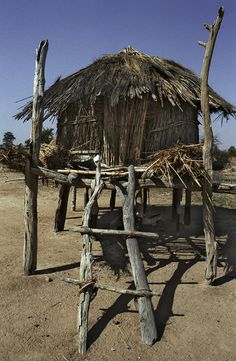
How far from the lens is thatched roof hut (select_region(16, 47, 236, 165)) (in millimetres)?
8281

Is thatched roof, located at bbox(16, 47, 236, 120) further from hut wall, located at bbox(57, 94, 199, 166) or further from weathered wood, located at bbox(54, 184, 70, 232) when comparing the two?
weathered wood, located at bbox(54, 184, 70, 232)

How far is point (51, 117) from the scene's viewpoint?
8523mm

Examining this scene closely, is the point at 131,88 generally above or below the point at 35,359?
above

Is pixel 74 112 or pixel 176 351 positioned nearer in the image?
pixel 176 351

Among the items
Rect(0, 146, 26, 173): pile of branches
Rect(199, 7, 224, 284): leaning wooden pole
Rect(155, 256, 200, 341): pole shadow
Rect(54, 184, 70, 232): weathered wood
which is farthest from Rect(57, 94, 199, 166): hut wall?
Rect(155, 256, 200, 341): pole shadow

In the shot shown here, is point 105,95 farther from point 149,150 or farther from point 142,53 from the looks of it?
point 142,53

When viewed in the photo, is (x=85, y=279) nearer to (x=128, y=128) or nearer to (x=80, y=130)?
(x=128, y=128)

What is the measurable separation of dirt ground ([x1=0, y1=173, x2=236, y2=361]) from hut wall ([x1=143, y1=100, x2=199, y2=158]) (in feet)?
7.80

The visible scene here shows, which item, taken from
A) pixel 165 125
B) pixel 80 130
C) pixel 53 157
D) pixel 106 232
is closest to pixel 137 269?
pixel 106 232

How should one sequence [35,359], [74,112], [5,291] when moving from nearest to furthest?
1. [35,359]
2. [5,291]
3. [74,112]

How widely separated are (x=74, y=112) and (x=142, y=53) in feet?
A: 7.64

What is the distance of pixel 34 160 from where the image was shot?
7.42m

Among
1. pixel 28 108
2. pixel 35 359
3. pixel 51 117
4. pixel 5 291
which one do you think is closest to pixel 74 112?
pixel 51 117

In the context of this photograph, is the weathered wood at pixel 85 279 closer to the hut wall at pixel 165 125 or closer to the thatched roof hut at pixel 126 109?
the thatched roof hut at pixel 126 109
